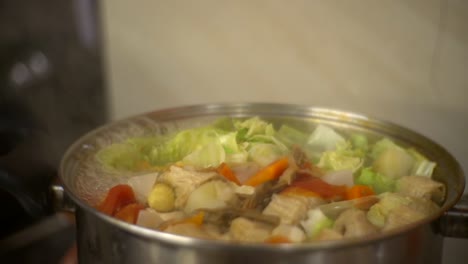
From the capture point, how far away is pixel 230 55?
1.64 meters

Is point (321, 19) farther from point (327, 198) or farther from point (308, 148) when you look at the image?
point (327, 198)

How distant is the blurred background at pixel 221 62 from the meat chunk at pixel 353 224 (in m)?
0.61

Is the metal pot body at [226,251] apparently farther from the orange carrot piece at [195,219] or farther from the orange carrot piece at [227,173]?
the orange carrot piece at [227,173]

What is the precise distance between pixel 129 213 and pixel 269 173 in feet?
0.95

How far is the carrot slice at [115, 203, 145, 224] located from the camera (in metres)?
1.00

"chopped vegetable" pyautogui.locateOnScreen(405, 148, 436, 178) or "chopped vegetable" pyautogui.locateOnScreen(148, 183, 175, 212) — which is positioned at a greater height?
"chopped vegetable" pyautogui.locateOnScreen(405, 148, 436, 178)

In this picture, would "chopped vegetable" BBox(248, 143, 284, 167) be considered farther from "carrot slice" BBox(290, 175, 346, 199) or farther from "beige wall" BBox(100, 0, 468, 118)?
"beige wall" BBox(100, 0, 468, 118)

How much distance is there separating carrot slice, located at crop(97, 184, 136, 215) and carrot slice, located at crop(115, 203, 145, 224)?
0.05 feet

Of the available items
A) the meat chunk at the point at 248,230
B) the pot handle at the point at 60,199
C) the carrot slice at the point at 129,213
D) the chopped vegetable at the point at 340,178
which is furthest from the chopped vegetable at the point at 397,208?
the pot handle at the point at 60,199

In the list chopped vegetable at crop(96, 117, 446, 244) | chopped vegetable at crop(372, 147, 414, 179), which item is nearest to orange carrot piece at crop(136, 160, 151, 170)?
chopped vegetable at crop(96, 117, 446, 244)

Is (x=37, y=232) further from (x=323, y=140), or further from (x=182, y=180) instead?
(x=323, y=140)

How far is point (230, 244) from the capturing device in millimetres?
808

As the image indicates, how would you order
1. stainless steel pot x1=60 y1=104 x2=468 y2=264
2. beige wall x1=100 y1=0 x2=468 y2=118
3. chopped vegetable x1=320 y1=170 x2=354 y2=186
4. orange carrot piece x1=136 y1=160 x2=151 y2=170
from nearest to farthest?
stainless steel pot x1=60 y1=104 x2=468 y2=264, chopped vegetable x1=320 y1=170 x2=354 y2=186, orange carrot piece x1=136 y1=160 x2=151 y2=170, beige wall x1=100 y1=0 x2=468 y2=118

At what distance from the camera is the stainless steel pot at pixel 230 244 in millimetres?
823
